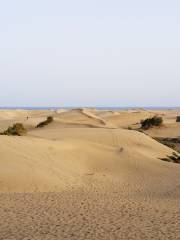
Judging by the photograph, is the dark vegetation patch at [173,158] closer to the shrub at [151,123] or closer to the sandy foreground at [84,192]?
the sandy foreground at [84,192]

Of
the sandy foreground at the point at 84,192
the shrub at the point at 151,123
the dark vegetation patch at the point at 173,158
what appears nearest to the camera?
the sandy foreground at the point at 84,192

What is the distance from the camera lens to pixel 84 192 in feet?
50.5

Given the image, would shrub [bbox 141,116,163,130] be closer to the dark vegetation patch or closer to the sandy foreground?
the sandy foreground

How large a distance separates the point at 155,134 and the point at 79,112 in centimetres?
1654

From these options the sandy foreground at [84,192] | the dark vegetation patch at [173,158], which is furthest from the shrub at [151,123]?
the dark vegetation patch at [173,158]

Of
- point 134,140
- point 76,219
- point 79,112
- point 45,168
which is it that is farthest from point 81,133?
point 79,112

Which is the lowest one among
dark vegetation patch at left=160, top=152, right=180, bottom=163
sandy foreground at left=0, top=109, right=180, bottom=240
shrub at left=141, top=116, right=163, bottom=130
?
dark vegetation patch at left=160, top=152, right=180, bottom=163

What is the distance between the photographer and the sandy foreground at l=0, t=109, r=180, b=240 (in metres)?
10.3

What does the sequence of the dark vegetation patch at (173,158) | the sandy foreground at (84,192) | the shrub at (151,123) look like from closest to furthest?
the sandy foreground at (84,192) < the dark vegetation patch at (173,158) < the shrub at (151,123)

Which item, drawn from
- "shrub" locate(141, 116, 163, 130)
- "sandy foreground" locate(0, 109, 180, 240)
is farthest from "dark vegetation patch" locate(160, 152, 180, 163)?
"shrub" locate(141, 116, 163, 130)

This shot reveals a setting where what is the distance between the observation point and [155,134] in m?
46.8

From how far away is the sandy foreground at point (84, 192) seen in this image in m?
10.3

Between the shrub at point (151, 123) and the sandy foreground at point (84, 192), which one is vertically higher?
the shrub at point (151, 123)

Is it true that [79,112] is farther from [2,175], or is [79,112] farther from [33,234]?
[33,234]
